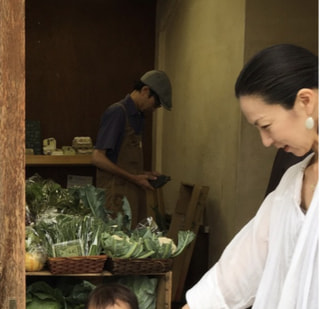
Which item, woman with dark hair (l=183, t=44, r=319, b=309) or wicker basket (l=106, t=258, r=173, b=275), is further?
wicker basket (l=106, t=258, r=173, b=275)

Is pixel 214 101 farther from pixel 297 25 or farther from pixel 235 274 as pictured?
pixel 235 274

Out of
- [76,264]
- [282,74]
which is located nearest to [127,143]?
[76,264]

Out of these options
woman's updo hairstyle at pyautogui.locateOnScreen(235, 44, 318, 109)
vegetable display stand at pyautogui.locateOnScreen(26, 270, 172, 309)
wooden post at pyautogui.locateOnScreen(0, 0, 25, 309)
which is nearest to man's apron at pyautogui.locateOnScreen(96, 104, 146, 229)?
vegetable display stand at pyautogui.locateOnScreen(26, 270, 172, 309)

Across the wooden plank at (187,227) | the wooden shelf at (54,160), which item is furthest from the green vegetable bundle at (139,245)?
the wooden shelf at (54,160)

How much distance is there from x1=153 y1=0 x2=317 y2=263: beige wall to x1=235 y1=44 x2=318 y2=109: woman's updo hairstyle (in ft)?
8.97

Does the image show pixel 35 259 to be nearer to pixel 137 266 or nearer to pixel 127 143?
pixel 137 266

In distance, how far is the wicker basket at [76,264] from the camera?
2.76 m

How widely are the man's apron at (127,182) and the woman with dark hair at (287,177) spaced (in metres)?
2.61

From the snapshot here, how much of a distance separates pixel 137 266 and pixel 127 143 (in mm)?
1716

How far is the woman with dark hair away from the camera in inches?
58.5

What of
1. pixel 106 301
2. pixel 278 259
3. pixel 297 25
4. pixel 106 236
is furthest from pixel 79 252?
pixel 297 25

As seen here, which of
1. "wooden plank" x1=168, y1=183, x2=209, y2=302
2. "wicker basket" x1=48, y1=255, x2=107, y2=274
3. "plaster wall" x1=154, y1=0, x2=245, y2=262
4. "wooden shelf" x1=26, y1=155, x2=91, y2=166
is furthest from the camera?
"wooden shelf" x1=26, y1=155, x2=91, y2=166

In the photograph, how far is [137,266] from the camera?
2844 mm

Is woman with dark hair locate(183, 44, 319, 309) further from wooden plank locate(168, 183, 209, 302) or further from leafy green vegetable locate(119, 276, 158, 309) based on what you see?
wooden plank locate(168, 183, 209, 302)
